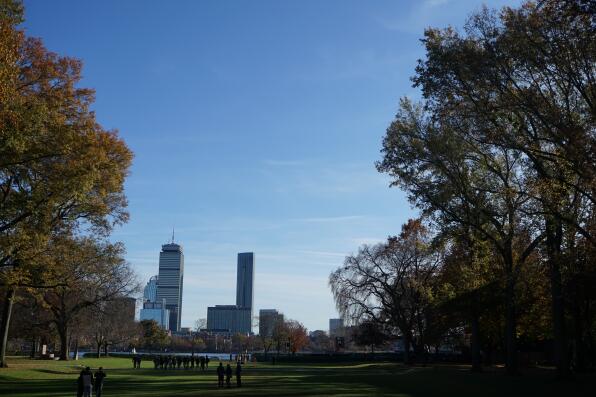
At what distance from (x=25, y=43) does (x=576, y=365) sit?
157 ft

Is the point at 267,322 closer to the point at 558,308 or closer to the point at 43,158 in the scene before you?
the point at 558,308

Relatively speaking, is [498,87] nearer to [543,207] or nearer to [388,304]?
[543,207]

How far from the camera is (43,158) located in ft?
94.5

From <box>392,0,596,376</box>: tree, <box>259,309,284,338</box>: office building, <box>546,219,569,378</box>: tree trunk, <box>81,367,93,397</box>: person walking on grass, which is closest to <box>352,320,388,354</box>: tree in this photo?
<box>546,219,569,378</box>: tree trunk

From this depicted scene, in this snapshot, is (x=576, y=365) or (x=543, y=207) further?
(x=576, y=365)

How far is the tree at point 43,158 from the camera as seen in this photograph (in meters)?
25.5

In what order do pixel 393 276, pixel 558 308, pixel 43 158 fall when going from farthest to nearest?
pixel 393 276 → pixel 558 308 → pixel 43 158

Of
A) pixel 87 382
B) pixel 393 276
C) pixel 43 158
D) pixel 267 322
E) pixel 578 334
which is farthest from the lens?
pixel 267 322

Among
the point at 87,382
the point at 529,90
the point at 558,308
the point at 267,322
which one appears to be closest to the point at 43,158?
the point at 87,382

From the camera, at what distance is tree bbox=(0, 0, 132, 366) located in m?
25.5

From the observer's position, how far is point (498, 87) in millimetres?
26250

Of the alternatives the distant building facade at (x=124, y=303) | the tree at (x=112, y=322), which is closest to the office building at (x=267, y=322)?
the tree at (x=112, y=322)

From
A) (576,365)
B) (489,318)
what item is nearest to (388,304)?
(489,318)

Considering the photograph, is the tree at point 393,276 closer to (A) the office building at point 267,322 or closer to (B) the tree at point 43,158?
(B) the tree at point 43,158
